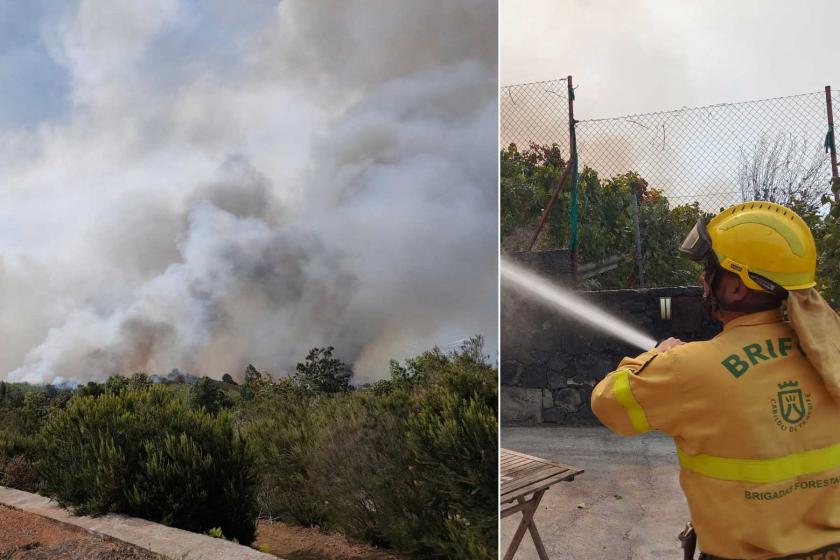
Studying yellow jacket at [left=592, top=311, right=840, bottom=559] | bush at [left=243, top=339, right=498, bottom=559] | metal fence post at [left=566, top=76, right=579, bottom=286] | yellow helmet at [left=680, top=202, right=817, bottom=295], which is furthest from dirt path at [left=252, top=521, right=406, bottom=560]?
yellow helmet at [left=680, top=202, right=817, bottom=295]

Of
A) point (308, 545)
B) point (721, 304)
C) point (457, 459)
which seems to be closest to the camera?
point (721, 304)

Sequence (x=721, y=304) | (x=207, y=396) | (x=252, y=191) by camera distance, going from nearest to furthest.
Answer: (x=721, y=304)
(x=252, y=191)
(x=207, y=396)

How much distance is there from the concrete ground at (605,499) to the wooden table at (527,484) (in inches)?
6.5

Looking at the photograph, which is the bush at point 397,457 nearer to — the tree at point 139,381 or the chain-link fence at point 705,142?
the tree at point 139,381

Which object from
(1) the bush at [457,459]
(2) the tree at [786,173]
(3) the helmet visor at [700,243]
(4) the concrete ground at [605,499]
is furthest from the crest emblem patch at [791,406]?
(1) the bush at [457,459]

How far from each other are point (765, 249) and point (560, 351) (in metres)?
1.35

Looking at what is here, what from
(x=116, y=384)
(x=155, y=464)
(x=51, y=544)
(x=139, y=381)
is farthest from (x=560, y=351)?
(x=51, y=544)

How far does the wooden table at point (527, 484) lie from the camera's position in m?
2.25

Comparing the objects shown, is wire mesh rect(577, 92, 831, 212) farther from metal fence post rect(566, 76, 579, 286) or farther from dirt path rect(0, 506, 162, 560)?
dirt path rect(0, 506, 162, 560)

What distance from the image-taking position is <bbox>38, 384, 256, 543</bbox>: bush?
311cm

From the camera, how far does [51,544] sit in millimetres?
2934

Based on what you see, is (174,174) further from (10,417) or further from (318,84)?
(10,417)

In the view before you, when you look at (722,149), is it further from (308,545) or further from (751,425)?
(308,545)

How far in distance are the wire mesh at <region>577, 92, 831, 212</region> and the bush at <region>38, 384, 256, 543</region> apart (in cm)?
209
